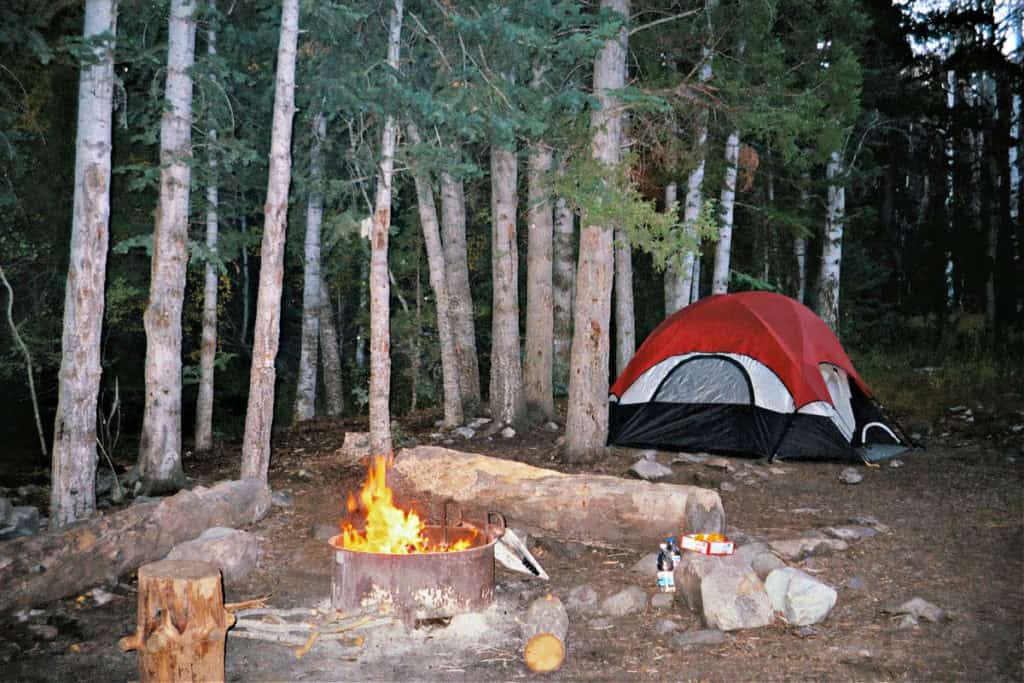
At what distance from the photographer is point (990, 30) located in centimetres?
2480

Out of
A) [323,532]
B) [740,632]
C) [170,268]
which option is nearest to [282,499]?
[323,532]

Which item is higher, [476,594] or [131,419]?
[476,594]

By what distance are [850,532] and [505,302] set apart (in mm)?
7520

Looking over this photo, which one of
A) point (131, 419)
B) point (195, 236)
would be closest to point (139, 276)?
point (195, 236)

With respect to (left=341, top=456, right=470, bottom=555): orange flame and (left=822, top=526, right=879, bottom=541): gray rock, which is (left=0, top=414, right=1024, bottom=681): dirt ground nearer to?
(left=822, top=526, right=879, bottom=541): gray rock

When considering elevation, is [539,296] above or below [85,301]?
above

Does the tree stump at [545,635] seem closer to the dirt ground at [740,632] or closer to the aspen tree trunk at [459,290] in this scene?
the dirt ground at [740,632]

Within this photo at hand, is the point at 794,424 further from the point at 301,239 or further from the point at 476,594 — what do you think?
the point at 301,239

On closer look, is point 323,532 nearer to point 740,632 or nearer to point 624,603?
point 624,603

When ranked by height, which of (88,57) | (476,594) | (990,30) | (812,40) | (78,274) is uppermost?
(990,30)

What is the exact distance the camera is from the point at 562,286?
56.1ft

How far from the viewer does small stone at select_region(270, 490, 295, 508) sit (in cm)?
959

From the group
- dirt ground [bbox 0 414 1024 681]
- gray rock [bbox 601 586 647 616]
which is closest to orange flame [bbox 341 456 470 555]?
dirt ground [bbox 0 414 1024 681]

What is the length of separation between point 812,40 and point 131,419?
59.4 ft
